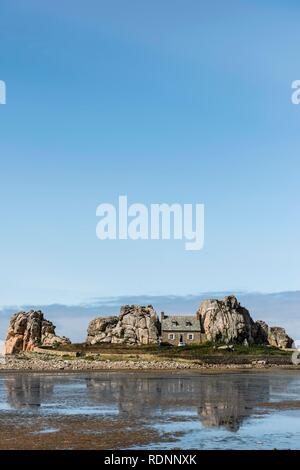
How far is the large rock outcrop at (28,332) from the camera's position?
124125 millimetres

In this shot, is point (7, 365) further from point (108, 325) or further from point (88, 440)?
point (88, 440)

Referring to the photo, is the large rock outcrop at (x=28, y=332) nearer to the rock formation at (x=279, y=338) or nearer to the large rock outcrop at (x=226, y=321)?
the large rock outcrop at (x=226, y=321)

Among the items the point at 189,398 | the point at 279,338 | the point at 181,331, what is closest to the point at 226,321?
the point at 181,331

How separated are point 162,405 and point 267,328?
9986 centimetres

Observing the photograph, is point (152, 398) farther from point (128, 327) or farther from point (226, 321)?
point (128, 327)

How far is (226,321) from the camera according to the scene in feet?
390

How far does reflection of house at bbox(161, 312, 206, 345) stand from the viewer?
119500 mm

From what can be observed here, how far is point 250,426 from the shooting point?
26.0 m

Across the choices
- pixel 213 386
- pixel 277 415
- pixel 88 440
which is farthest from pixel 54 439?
pixel 213 386

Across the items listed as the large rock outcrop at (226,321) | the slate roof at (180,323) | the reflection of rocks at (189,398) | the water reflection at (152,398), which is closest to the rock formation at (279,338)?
the large rock outcrop at (226,321)

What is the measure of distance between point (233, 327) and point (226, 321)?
1.87 m

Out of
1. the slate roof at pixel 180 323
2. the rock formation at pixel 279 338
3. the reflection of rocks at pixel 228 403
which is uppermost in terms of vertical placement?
the slate roof at pixel 180 323

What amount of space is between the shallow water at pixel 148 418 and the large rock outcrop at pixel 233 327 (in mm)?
70347

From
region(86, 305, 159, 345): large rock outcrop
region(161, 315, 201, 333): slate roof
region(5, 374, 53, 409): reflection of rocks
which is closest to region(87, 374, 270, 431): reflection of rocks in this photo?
region(5, 374, 53, 409): reflection of rocks
